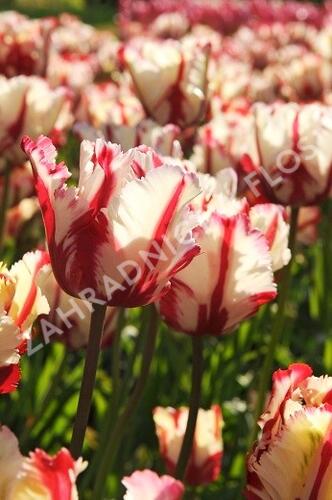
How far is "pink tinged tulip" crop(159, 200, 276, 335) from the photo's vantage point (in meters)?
0.92

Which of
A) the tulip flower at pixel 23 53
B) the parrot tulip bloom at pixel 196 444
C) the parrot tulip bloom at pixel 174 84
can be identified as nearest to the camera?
the parrot tulip bloom at pixel 196 444

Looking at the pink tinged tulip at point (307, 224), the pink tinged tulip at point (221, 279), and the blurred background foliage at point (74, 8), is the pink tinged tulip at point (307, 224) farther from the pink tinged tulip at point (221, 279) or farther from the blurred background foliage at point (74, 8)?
the blurred background foliage at point (74, 8)

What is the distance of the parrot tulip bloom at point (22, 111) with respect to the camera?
1604 millimetres

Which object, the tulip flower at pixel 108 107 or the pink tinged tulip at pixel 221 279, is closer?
the pink tinged tulip at pixel 221 279

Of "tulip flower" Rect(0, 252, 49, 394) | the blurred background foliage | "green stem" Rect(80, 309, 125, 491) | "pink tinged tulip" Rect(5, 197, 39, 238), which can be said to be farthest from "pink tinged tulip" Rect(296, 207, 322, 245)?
the blurred background foliage

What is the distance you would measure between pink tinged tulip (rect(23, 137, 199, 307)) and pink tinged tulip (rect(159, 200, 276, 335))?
167 mm

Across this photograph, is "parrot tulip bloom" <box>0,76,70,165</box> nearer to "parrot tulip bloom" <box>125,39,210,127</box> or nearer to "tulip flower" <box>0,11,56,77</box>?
"parrot tulip bloom" <box>125,39,210,127</box>

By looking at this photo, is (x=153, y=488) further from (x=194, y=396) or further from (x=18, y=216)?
(x=18, y=216)

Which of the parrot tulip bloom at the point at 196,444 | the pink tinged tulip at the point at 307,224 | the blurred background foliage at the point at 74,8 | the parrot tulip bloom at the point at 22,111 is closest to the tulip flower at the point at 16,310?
the parrot tulip bloom at the point at 196,444

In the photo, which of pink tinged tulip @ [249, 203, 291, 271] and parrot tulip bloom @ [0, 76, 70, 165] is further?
parrot tulip bloom @ [0, 76, 70, 165]

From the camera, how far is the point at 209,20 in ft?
20.8

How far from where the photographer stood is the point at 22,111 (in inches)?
63.7

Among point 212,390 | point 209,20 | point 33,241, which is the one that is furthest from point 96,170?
point 209,20

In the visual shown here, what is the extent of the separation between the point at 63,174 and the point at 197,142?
1.06 m
